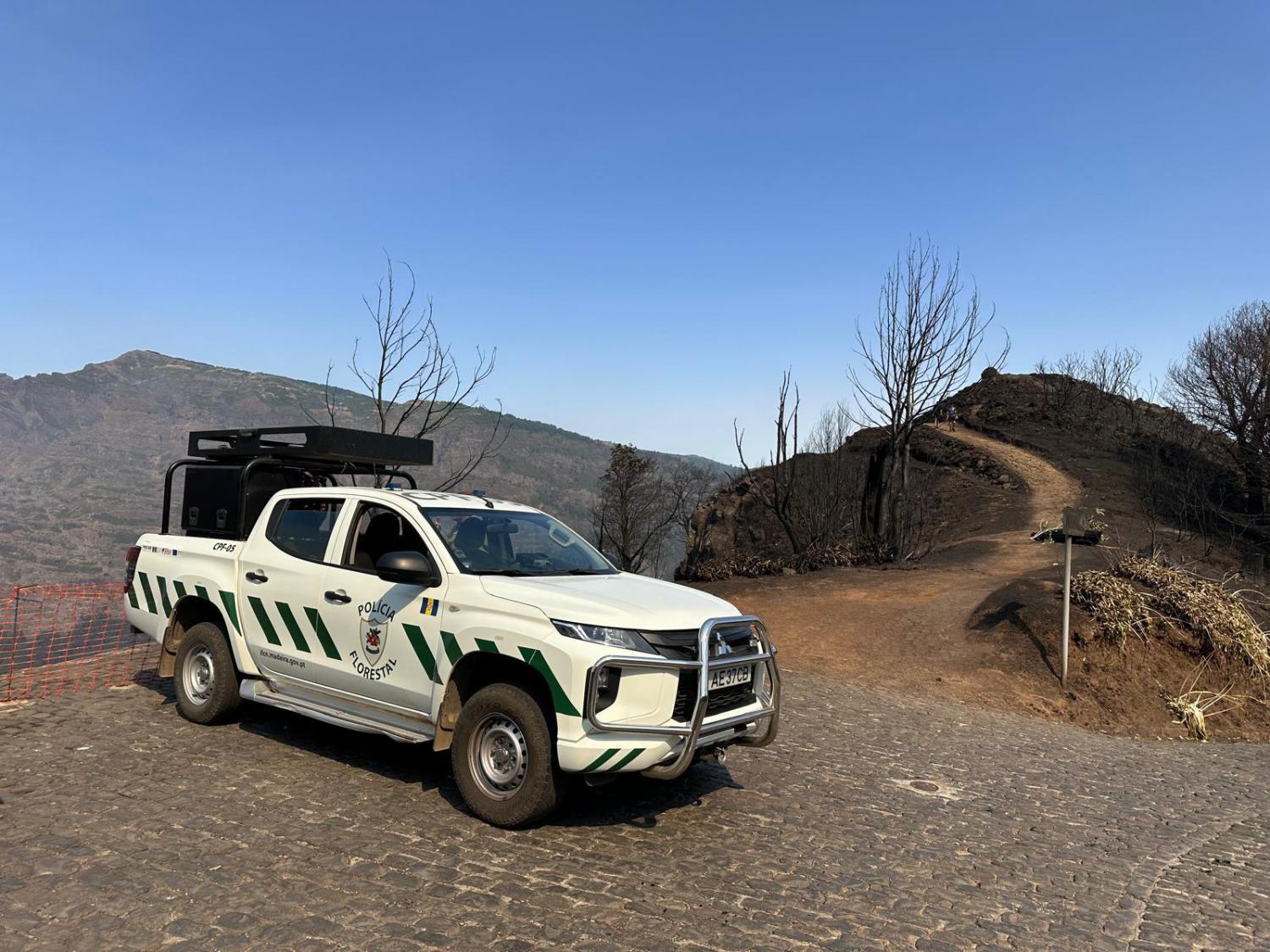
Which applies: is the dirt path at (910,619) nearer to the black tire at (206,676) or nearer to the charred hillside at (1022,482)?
the charred hillside at (1022,482)

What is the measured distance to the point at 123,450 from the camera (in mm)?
119500

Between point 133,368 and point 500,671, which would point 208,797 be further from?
point 133,368

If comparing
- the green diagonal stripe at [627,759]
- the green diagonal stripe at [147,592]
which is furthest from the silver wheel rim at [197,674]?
the green diagonal stripe at [627,759]

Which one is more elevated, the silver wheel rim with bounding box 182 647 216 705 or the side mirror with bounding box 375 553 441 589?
the side mirror with bounding box 375 553 441 589

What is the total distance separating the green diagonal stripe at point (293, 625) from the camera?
6.35 m

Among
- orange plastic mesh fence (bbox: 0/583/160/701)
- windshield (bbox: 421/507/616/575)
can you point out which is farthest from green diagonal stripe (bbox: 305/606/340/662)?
orange plastic mesh fence (bbox: 0/583/160/701)

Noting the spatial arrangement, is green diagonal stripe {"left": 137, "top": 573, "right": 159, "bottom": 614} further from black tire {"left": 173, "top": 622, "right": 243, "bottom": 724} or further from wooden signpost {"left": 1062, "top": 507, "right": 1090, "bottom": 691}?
wooden signpost {"left": 1062, "top": 507, "right": 1090, "bottom": 691}

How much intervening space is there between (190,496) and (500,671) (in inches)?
165

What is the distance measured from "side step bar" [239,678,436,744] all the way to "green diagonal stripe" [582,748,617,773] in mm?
1222

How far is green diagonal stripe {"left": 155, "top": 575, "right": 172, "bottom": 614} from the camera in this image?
24.6 feet

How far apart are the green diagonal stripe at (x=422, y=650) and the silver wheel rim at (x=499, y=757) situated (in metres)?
0.48

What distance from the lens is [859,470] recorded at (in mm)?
33156

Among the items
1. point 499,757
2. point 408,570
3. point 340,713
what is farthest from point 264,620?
point 499,757

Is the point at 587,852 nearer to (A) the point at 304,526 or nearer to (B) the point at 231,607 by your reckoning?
(A) the point at 304,526
